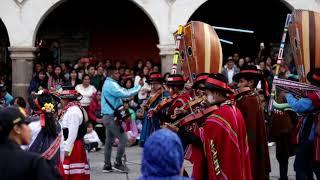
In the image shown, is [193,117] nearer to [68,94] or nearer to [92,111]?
[68,94]

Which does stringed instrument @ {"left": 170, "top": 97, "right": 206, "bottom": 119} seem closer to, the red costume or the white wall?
the red costume

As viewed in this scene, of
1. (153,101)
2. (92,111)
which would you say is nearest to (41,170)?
(153,101)

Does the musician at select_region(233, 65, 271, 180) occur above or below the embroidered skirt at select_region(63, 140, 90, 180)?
above

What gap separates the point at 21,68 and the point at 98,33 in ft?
11.9

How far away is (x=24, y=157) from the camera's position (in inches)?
158

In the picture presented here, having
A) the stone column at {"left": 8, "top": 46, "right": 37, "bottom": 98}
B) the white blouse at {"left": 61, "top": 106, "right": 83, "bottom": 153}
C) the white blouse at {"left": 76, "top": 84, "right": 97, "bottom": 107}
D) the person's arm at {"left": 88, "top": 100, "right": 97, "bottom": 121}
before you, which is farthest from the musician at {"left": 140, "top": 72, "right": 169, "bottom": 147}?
the stone column at {"left": 8, "top": 46, "right": 37, "bottom": 98}

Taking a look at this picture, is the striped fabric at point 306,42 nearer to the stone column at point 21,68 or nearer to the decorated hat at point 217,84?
the decorated hat at point 217,84

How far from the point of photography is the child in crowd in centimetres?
1280

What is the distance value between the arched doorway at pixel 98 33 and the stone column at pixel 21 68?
2.72 metres

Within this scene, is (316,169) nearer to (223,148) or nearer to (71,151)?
(223,148)

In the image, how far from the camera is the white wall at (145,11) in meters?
14.6

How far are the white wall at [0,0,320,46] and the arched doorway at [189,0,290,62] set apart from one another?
10.5 ft

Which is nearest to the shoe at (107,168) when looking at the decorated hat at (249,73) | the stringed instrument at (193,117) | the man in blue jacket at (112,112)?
the man in blue jacket at (112,112)

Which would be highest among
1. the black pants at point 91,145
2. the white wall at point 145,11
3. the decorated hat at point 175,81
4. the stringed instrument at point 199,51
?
the white wall at point 145,11
